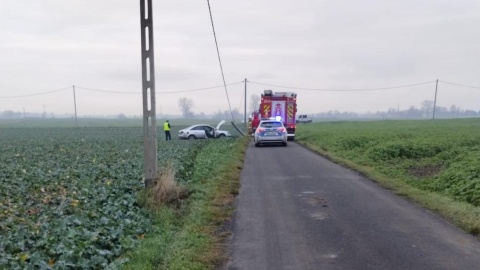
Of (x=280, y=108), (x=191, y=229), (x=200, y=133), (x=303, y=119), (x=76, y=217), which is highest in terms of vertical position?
(x=280, y=108)

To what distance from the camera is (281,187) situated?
11.5m

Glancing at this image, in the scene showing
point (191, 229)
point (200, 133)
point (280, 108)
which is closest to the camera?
point (191, 229)

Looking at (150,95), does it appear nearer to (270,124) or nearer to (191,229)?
(191,229)

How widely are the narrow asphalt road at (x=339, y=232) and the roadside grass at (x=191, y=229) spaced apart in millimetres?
287

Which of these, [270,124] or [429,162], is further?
[270,124]

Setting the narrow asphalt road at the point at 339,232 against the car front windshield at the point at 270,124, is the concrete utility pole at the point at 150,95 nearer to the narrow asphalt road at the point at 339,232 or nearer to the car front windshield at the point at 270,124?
the narrow asphalt road at the point at 339,232

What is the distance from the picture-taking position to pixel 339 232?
7.09 m

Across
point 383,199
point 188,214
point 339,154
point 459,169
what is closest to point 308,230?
point 188,214

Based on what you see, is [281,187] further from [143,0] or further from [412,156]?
[412,156]

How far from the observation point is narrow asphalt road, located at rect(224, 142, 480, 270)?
5715mm

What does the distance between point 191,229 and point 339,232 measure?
2488 mm

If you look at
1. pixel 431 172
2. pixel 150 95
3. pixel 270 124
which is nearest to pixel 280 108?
pixel 270 124

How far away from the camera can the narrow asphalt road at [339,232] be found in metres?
5.71

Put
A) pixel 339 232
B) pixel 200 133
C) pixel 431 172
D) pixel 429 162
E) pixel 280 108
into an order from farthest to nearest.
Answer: pixel 200 133 → pixel 280 108 → pixel 429 162 → pixel 431 172 → pixel 339 232
